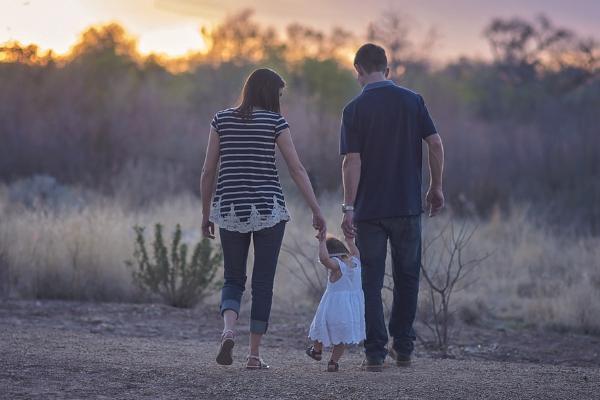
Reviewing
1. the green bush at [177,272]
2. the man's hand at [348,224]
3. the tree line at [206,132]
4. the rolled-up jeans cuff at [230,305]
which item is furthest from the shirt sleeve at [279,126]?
the tree line at [206,132]

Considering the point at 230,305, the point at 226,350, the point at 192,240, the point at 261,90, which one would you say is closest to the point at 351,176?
the point at 261,90

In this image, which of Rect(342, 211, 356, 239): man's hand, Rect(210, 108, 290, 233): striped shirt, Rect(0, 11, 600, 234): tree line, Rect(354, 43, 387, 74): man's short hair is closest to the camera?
Rect(210, 108, 290, 233): striped shirt

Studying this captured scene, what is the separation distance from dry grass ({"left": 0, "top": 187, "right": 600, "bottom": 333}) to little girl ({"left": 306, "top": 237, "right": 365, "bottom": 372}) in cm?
471

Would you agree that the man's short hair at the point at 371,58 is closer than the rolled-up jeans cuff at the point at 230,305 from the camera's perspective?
No

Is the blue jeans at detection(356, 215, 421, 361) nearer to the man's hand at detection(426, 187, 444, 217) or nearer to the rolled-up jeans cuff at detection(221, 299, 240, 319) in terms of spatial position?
the man's hand at detection(426, 187, 444, 217)

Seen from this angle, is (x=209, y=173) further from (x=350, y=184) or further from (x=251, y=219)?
(x=350, y=184)

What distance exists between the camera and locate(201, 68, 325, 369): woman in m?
6.54

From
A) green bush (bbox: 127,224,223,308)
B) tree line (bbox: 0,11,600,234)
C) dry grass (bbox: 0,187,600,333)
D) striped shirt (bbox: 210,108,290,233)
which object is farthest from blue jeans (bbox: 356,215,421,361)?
tree line (bbox: 0,11,600,234)

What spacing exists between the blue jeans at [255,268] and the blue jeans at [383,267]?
1.95 ft

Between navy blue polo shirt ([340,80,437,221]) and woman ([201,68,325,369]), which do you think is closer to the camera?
woman ([201,68,325,369])

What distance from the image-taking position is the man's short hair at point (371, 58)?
689cm

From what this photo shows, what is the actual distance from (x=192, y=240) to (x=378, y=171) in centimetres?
840

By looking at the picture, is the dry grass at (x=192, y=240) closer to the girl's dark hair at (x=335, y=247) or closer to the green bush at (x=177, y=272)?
the green bush at (x=177, y=272)

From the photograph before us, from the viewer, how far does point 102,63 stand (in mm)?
31406
